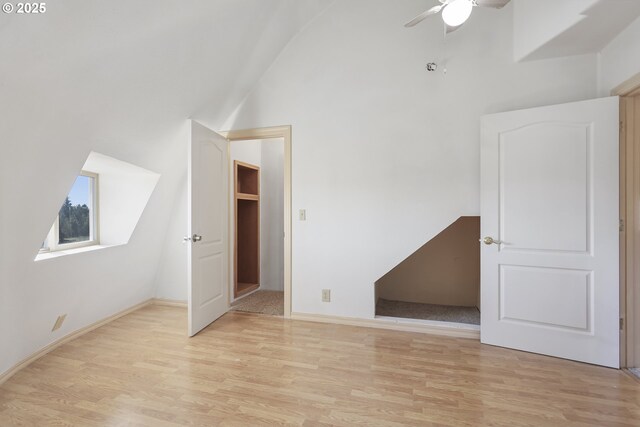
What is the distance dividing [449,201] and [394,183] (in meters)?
0.54

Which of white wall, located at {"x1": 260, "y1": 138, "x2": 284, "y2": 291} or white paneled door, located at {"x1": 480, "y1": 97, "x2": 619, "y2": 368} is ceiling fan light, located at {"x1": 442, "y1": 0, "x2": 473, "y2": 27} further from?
white wall, located at {"x1": 260, "y1": 138, "x2": 284, "y2": 291}

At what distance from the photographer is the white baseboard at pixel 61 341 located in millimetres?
2165

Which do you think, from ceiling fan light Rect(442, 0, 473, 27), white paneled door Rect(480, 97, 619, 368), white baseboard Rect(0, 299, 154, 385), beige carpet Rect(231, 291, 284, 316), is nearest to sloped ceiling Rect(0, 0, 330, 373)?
white baseboard Rect(0, 299, 154, 385)

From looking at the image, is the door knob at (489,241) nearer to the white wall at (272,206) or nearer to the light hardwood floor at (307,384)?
the light hardwood floor at (307,384)

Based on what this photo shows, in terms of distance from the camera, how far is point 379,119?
3.00 metres

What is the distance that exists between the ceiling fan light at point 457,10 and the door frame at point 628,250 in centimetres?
146

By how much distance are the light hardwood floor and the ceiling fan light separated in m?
2.36

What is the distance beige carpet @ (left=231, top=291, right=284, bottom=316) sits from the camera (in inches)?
140

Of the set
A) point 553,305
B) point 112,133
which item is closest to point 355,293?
point 553,305

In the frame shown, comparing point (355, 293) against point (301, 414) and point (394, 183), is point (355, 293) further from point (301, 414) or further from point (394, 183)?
point (301, 414)

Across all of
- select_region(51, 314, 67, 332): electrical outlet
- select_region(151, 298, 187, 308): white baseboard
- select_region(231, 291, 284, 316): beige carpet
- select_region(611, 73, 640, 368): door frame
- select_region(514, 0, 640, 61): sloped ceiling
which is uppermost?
select_region(514, 0, 640, 61): sloped ceiling

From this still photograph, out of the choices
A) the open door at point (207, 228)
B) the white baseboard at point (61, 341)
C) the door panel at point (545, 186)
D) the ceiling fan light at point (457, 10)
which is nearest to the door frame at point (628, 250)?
the door panel at point (545, 186)

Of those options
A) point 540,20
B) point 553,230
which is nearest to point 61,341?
point 553,230

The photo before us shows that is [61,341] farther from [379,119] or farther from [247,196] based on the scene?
[379,119]
